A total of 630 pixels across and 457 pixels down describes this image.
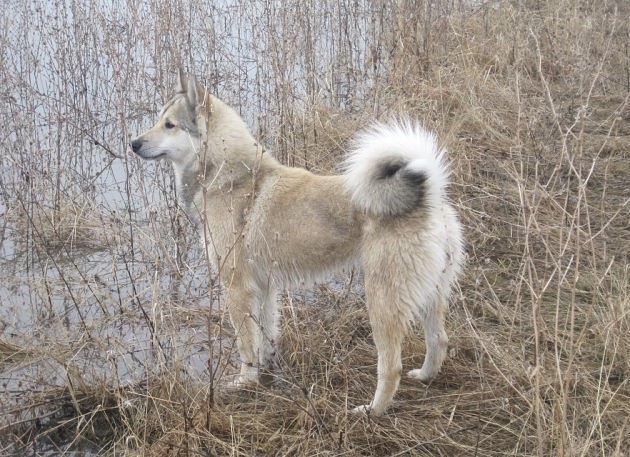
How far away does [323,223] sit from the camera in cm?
278

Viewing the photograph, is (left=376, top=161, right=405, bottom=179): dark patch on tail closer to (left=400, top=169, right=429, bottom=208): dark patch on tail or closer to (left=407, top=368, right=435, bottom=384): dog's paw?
(left=400, top=169, right=429, bottom=208): dark patch on tail

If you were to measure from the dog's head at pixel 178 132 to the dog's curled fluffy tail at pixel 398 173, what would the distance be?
0.99 m

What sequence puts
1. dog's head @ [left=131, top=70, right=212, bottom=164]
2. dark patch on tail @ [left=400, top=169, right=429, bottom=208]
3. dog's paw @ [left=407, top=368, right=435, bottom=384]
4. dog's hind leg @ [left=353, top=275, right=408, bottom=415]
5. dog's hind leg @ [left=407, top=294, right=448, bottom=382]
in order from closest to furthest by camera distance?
dark patch on tail @ [left=400, top=169, right=429, bottom=208] → dog's hind leg @ [left=353, top=275, right=408, bottom=415] → dog's hind leg @ [left=407, top=294, right=448, bottom=382] → dog's paw @ [left=407, top=368, right=435, bottom=384] → dog's head @ [left=131, top=70, right=212, bottom=164]

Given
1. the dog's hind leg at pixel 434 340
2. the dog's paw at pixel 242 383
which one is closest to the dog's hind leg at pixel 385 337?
the dog's hind leg at pixel 434 340

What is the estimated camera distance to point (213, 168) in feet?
10.3

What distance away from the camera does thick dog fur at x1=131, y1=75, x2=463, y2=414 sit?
2.54 meters

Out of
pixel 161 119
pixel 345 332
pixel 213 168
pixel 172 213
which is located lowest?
pixel 345 332

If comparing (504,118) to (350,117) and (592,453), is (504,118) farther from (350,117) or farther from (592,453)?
(592,453)

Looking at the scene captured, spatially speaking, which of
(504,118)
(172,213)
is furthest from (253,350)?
(504,118)

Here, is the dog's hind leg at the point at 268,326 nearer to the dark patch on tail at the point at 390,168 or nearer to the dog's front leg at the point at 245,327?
the dog's front leg at the point at 245,327

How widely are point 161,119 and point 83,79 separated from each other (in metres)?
2.53

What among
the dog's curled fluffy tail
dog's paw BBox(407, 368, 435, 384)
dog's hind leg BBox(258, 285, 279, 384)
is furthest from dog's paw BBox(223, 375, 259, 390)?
the dog's curled fluffy tail

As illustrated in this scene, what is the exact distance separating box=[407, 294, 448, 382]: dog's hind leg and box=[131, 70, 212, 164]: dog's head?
1380mm

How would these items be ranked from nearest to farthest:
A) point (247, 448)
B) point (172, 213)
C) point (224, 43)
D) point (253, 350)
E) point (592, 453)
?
1. point (592, 453)
2. point (247, 448)
3. point (253, 350)
4. point (172, 213)
5. point (224, 43)
